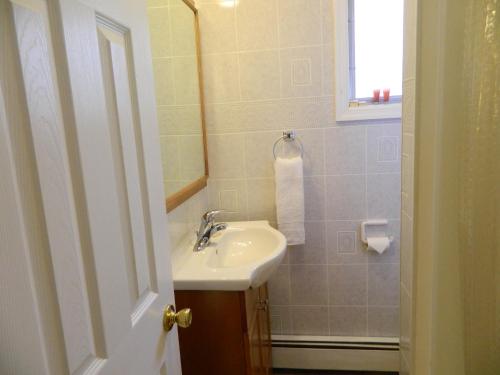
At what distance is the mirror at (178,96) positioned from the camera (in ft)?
4.83

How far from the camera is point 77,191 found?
596mm

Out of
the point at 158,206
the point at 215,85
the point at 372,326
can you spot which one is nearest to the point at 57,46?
the point at 158,206

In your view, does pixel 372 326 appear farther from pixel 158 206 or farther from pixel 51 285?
pixel 51 285

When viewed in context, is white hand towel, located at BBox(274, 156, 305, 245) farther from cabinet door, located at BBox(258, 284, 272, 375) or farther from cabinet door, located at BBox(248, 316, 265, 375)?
cabinet door, located at BBox(248, 316, 265, 375)

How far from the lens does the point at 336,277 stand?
2.15m

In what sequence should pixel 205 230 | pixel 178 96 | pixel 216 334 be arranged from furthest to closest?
1. pixel 205 230
2. pixel 178 96
3. pixel 216 334

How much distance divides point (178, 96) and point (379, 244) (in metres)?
1.27

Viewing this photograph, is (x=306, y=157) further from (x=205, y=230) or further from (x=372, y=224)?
(x=205, y=230)

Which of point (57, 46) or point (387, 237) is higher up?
point (57, 46)

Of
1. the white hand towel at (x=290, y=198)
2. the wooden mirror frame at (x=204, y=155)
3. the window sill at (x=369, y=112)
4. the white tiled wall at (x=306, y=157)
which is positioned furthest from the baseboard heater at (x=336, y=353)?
the window sill at (x=369, y=112)

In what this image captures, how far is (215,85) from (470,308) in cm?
158

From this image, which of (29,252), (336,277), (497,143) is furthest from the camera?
(336,277)

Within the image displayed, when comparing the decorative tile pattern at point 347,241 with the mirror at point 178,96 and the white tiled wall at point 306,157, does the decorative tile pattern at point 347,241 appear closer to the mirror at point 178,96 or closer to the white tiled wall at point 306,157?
the white tiled wall at point 306,157

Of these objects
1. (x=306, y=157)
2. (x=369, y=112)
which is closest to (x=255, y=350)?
(x=306, y=157)
